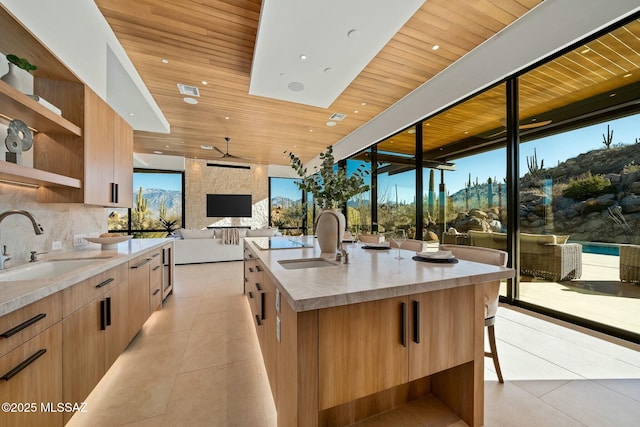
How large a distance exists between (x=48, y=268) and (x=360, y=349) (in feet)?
7.02

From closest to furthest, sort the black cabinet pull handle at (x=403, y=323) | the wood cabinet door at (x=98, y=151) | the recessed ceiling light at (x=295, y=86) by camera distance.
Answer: the black cabinet pull handle at (x=403, y=323)
the wood cabinet door at (x=98, y=151)
the recessed ceiling light at (x=295, y=86)

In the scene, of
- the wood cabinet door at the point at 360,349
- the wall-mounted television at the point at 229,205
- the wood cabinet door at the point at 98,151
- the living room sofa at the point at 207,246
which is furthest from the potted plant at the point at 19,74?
the wall-mounted television at the point at 229,205

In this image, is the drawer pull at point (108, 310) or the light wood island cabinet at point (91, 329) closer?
the light wood island cabinet at point (91, 329)

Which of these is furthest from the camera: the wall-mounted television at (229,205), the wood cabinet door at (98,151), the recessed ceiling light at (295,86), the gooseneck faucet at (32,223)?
the wall-mounted television at (229,205)

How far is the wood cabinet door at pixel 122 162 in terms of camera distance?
95.7 inches

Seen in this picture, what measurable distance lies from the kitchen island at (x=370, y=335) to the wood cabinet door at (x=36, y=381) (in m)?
0.97

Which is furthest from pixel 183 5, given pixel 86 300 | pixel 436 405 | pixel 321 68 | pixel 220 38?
pixel 436 405

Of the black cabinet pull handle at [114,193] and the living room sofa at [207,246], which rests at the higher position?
the black cabinet pull handle at [114,193]

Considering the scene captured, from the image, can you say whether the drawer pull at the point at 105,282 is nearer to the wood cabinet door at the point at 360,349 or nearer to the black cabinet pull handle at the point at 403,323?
the wood cabinet door at the point at 360,349

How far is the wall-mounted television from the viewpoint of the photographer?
8.18m

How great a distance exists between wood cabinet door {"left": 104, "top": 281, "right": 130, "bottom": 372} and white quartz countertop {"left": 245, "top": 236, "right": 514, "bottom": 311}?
116 cm

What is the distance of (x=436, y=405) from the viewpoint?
56.1 inches

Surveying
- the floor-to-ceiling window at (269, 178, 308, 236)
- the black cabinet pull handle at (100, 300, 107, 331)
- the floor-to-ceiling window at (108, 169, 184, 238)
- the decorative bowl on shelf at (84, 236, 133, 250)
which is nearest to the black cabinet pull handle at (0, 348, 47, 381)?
the black cabinet pull handle at (100, 300, 107, 331)

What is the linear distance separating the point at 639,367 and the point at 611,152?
1.79 meters
